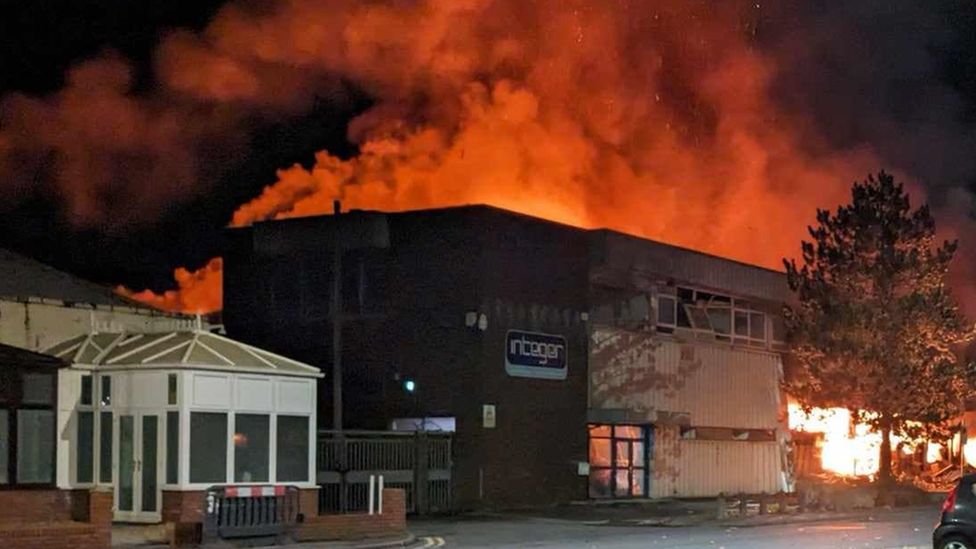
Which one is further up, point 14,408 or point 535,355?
point 535,355

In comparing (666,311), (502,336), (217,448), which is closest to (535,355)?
(502,336)

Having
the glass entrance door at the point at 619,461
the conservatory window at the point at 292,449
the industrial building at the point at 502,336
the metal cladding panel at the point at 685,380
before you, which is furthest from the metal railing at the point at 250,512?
the glass entrance door at the point at 619,461

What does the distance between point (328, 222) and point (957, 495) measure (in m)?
19.5

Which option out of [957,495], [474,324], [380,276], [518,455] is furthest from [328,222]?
[957,495]

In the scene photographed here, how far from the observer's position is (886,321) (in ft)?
125

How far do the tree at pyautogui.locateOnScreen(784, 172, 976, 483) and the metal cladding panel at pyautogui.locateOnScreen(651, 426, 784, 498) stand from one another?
3769 millimetres

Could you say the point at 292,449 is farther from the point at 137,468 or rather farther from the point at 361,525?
the point at 137,468

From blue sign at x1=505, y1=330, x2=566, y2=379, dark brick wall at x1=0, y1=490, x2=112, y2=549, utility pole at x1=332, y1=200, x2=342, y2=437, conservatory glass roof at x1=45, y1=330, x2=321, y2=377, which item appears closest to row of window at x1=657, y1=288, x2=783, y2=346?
blue sign at x1=505, y1=330, x2=566, y2=379

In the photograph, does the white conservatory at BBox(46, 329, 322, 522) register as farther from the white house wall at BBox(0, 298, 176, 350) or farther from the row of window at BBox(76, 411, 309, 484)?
the white house wall at BBox(0, 298, 176, 350)

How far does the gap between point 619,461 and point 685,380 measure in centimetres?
359

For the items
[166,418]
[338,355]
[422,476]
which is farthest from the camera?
[338,355]

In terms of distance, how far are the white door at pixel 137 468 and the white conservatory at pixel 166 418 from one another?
0.02 meters

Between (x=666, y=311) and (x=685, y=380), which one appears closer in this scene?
(x=666, y=311)

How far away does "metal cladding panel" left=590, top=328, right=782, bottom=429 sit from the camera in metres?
36.7
